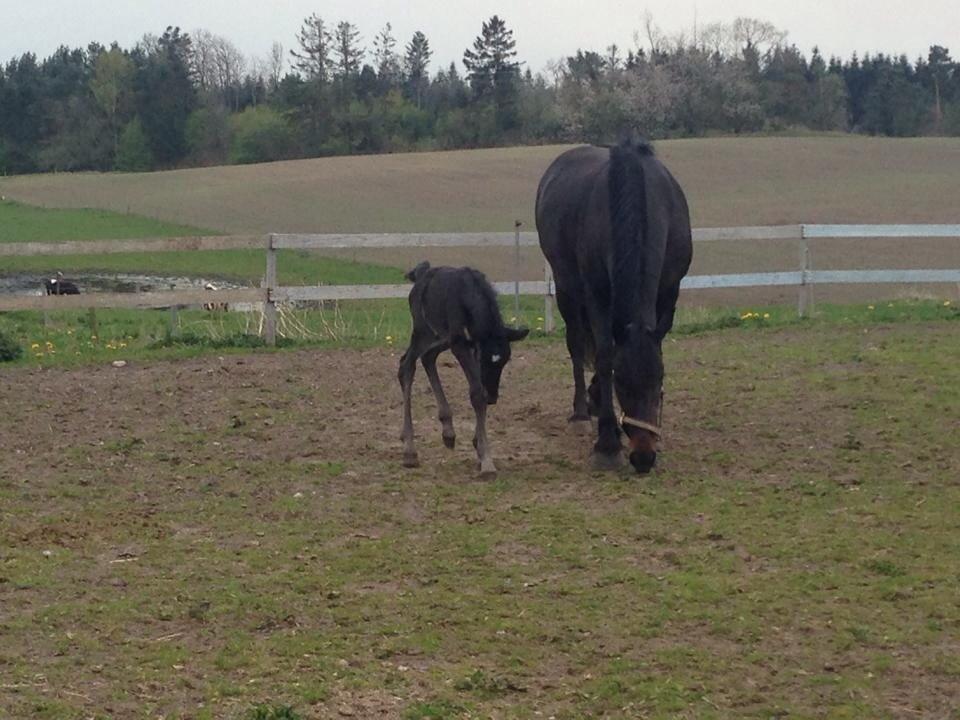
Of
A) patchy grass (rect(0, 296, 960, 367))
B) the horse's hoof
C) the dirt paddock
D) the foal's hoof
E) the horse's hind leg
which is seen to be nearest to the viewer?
the dirt paddock

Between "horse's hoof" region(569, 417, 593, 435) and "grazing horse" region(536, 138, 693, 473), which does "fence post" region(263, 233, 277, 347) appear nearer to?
"grazing horse" region(536, 138, 693, 473)

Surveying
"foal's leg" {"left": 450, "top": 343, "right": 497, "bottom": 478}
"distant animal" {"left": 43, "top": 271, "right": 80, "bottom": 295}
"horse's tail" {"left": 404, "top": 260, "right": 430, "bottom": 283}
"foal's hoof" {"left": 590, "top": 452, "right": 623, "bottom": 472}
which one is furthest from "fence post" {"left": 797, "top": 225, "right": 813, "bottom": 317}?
"distant animal" {"left": 43, "top": 271, "right": 80, "bottom": 295}

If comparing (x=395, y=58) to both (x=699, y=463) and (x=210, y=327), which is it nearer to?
(x=210, y=327)

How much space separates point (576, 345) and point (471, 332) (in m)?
2.02

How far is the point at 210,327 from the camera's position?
14172mm

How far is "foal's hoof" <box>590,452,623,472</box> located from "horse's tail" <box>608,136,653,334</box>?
869mm

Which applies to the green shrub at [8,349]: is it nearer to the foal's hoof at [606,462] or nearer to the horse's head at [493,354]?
the horse's head at [493,354]

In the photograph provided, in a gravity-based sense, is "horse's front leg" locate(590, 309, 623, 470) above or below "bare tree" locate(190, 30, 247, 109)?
below

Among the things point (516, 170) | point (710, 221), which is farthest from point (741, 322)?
point (516, 170)

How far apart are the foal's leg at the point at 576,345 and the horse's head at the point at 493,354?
1.37 m

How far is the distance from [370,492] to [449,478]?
1.97 ft

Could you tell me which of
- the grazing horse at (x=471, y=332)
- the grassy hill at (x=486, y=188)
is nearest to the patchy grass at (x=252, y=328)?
the grazing horse at (x=471, y=332)

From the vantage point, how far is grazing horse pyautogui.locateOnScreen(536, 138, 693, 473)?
24.4ft

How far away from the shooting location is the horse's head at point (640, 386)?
A: 738cm
